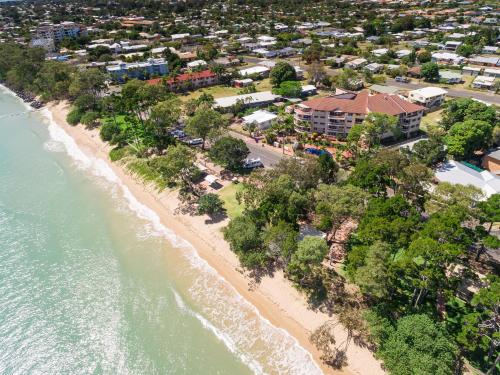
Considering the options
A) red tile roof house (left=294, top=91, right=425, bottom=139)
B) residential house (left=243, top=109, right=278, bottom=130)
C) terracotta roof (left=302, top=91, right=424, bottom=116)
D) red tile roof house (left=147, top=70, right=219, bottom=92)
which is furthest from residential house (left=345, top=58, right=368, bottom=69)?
residential house (left=243, top=109, right=278, bottom=130)

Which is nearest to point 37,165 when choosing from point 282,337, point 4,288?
point 4,288

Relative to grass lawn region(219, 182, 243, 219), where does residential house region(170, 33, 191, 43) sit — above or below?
below

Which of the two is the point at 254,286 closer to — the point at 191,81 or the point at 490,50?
the point at 191,81

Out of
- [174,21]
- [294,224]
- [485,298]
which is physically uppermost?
[485,298]

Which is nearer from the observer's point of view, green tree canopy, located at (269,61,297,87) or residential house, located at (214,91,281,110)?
residential house, located at (214,91,281,110)

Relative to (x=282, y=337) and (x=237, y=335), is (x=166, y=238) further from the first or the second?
(x=282, y=337)

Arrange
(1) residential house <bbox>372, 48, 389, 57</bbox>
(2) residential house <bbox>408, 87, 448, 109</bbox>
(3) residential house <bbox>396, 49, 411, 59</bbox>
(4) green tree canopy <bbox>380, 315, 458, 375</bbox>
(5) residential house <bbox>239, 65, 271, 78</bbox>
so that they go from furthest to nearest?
(1) residential house <bbox>372, 48, 389, 57</bbox>, (3) residential house <bbox>396, 49, 411, 59</bbox>, (5) residential house <bbox>239, 65, 271, 78</bbox>, (2) residential house <bbox>408, 87, 448, 109</bbox>, (4) green tree canopy <bbox>380, 315, 458, 375</bbox>

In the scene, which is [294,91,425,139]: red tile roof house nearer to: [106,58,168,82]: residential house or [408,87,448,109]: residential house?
[408,87,448,109]: residential house

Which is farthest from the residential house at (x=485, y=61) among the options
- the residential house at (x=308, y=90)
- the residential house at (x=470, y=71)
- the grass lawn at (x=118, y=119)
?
the grass lawn at (x=118, y=119)
